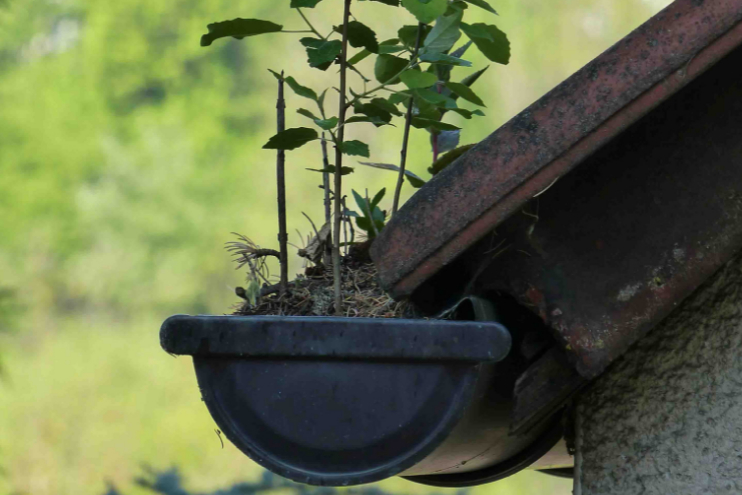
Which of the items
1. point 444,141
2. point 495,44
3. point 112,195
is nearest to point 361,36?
point 495,44

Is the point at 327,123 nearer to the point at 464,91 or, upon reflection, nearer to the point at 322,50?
the point at 322,50

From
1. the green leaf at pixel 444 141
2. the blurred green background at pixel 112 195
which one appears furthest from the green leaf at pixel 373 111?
the blurred green background at pixel 112 195

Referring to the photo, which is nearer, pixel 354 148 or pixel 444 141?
pixel 354 148

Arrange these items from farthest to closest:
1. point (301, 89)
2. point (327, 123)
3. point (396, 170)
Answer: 1. point (396, 170)
2. point (301, 89)
3. point (327, 123)

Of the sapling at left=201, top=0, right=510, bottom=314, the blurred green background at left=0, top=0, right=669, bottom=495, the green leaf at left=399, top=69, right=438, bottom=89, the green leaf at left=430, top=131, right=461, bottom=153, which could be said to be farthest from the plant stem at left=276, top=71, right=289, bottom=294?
the blurred green background at left=0, top=0, right=669, bottom=495

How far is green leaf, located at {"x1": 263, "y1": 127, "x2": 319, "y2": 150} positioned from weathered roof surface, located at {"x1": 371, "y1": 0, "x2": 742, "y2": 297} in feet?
0.48

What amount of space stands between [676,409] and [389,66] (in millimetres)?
374

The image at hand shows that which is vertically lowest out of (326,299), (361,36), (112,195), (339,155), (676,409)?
(676,409)

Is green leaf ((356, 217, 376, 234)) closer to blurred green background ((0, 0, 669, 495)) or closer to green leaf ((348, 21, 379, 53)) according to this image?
green leaf ((348, 21, 379, 53))

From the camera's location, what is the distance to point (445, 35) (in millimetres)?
629

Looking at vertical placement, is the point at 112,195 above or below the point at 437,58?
above

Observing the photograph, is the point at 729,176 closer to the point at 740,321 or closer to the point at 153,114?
the point at 740,321

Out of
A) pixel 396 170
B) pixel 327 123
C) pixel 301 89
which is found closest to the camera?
pixel 327 123

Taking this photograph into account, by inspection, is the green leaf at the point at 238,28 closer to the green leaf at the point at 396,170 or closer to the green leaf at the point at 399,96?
the green leaf at the point at 399,96
